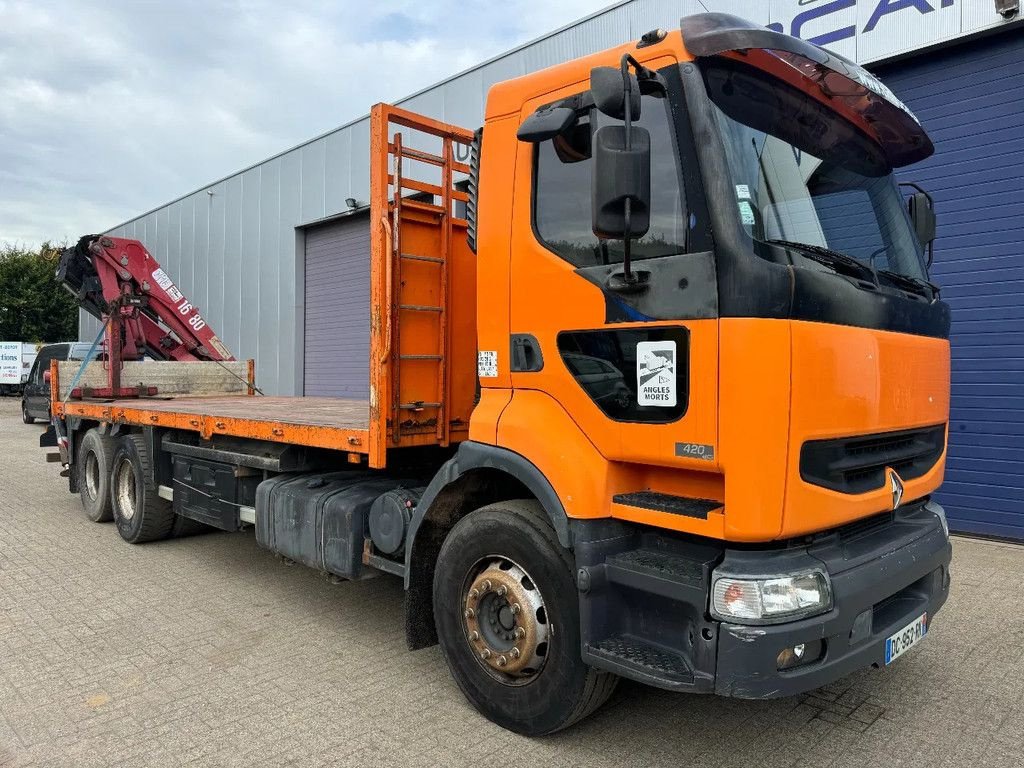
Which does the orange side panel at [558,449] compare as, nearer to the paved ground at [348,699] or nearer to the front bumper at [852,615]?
the front bumper at [852,615]

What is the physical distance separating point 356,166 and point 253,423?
32.3 ft

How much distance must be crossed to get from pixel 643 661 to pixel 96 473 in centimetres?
708

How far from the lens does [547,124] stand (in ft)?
9.52

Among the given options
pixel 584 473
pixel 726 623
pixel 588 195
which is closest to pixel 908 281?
pixel 588 195

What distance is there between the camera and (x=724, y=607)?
2455mm

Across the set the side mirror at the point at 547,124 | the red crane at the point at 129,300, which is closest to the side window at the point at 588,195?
the side mirror at the point at 547,124

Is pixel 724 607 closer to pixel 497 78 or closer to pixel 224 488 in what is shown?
pixel 224 488

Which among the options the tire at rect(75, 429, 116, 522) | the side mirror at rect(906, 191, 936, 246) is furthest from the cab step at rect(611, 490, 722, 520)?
the tire at rect(75, 429, 116, 522)

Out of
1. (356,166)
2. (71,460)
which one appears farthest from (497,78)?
(71,460)

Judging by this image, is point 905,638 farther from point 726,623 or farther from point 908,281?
point 908,281

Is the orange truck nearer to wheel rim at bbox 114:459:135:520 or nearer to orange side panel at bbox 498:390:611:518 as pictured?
orange side panel at bbox 498:390:611:518

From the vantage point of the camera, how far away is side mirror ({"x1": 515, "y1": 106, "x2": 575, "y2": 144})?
2875mm

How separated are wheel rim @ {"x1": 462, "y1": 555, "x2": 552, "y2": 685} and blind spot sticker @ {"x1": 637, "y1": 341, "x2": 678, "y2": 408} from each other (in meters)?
0.97

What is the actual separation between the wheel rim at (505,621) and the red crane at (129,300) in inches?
264
